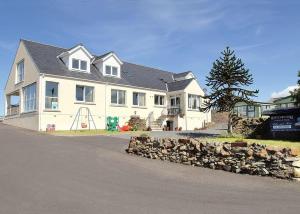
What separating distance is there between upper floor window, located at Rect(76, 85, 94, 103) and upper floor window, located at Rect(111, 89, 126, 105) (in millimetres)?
2844

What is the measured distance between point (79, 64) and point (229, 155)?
26.1 m

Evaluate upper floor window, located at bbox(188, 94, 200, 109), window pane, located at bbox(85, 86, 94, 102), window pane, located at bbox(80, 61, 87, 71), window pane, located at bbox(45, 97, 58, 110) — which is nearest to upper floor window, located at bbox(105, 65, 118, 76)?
window pane, located at bbox(80, 61, 87, 71)

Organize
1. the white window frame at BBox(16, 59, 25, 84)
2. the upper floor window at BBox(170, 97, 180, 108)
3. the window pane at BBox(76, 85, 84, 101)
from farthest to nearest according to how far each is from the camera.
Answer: the upper floor window at BBox(170, 97, 180, 108) → the white window frame at BBox(16, 59, 25, 84) → the window pane at BBox(76, 85, 84, 101)

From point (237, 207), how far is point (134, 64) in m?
39.8

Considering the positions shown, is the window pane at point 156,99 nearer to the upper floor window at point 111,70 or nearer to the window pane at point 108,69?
the upper floor window at point 111,70

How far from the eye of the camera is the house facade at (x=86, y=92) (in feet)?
106

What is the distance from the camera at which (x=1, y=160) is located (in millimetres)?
13664

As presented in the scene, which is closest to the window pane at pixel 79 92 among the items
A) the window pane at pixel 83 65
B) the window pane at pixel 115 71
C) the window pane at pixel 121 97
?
the window pane at pixel 83 65

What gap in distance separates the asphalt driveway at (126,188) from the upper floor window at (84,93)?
19.6 meters

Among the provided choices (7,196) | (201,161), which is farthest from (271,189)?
(7,196)

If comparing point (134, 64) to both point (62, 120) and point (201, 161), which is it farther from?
point (201, 161)

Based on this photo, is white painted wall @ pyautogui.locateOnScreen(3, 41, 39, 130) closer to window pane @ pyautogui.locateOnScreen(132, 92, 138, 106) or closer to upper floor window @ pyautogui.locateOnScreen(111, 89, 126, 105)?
upper floor window @ pyautogui.locateOnScreen(111, 89, 126, 105)

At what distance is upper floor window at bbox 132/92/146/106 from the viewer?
133 ft

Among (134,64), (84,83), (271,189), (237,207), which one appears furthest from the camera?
(134,64)
